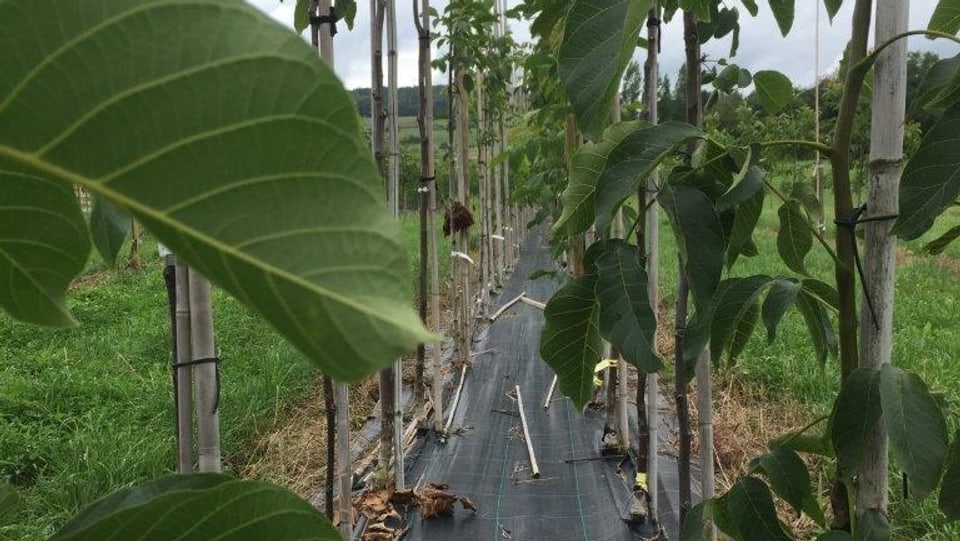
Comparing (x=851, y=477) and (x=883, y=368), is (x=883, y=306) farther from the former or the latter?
(x=851, y=477)

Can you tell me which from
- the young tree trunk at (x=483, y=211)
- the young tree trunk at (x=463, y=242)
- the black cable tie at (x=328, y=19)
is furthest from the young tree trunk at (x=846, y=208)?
the young tree trunk at (x=483, y=211)

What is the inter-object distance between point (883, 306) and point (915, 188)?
149 mm

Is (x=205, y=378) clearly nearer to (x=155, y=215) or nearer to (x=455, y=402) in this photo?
(x=155, y=215)

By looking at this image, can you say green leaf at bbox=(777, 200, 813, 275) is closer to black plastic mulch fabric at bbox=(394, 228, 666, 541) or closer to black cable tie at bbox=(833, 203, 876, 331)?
black cable tie at bbox=(833, 203, 876, 331)

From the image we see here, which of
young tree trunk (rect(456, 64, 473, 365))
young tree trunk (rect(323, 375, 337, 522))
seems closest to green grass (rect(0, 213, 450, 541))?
young tree trunk (rect(456, 64, 473, 365))

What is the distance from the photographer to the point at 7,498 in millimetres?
429

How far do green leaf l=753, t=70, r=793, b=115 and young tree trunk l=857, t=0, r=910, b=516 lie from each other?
1.64ft

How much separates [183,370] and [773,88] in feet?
3.75

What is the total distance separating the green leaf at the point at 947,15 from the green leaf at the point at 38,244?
99cm

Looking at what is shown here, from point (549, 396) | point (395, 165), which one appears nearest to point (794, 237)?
point (395, 165)

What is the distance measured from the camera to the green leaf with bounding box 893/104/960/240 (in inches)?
28.2

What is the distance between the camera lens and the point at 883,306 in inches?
32.1

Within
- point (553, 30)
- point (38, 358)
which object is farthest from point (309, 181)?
point (38, 358)

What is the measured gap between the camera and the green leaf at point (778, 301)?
0.87 meters
